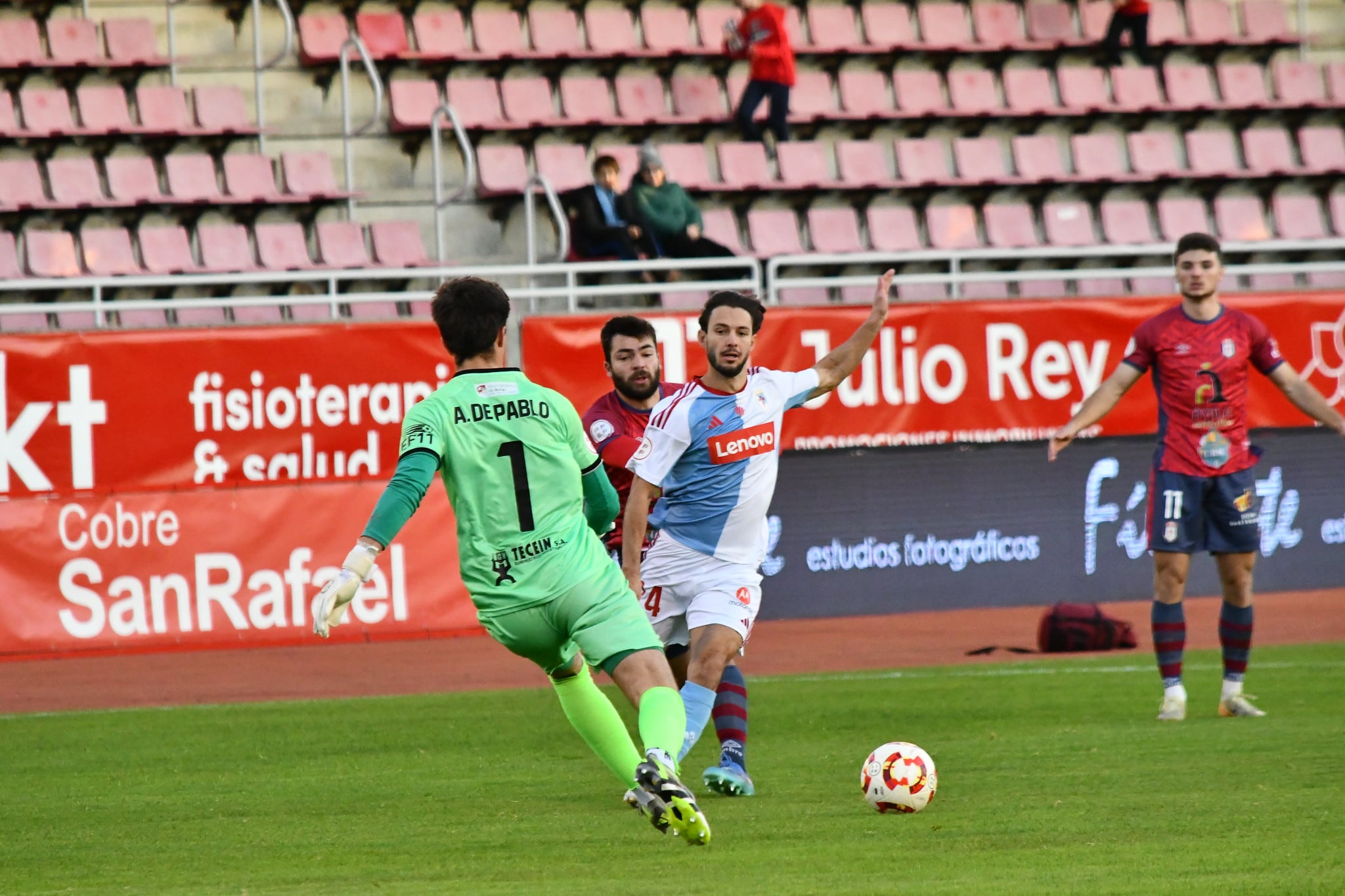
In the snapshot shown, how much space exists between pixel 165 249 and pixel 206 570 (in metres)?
5.13

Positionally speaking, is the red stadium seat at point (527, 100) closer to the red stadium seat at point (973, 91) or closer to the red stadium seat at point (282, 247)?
the red stadium seat at point (282, 247)

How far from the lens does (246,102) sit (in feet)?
68.7

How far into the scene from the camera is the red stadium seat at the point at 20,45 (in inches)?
763

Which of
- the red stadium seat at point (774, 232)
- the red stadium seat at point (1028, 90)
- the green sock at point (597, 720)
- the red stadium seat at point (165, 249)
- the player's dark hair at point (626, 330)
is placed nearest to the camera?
the green sock at point (597, 720)

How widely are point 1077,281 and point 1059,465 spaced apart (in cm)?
475

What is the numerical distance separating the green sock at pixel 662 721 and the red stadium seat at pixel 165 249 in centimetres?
1326

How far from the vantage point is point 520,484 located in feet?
20.9

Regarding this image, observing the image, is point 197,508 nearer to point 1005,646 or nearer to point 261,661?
point 261,661

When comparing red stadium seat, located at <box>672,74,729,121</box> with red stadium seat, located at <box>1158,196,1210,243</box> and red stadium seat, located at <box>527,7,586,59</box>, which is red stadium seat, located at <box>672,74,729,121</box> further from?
red stadium seat, located at <box>1158,196,1210,243</box>

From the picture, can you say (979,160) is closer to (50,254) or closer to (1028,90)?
(1028,90)

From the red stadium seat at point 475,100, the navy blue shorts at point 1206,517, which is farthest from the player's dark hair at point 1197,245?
the red stadium seat at point 475,100

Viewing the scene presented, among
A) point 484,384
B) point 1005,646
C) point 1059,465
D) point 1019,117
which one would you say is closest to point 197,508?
point 1005,646

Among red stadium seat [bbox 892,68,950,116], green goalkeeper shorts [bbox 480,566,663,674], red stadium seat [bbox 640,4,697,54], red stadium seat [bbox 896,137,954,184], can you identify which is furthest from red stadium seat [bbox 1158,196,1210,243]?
green goalkeeper shorts [bbox 480,566,663,674]

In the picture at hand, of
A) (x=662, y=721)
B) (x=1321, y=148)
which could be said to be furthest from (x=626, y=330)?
(x=1321, y=148)
